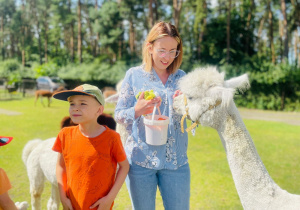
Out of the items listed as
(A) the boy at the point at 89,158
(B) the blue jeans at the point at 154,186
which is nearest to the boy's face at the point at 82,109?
(A) the boy at the point at 89,158

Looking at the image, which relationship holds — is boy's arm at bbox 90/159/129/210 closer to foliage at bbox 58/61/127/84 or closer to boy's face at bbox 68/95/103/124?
boy's face at bbox 68/95/103/124

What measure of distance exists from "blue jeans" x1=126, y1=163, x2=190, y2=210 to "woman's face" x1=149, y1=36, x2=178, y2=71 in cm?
74

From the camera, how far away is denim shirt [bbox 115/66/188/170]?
67.8 inches

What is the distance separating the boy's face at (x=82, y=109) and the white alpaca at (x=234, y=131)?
1.89ft

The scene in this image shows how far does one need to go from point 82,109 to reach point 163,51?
2.20ft

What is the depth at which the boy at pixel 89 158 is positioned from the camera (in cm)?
165

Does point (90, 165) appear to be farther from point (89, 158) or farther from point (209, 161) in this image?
point (209, 161)

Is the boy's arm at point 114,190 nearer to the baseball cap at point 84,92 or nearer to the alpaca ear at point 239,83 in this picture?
the baseball cap at point 84,92

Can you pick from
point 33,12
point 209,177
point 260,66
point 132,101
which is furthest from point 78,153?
point 33,12

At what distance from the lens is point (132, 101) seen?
1.83 meters

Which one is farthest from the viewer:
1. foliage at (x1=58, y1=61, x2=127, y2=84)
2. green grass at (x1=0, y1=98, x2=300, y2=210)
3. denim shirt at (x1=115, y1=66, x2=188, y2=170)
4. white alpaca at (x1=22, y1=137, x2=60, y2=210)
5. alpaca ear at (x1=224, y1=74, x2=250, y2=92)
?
foliage at (x1=58, y1=61, x2=127, y2=84)

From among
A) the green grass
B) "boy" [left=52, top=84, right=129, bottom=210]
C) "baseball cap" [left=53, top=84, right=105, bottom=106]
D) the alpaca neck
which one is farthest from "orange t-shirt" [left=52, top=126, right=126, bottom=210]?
the green grass

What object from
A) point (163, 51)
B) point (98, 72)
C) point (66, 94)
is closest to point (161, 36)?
point (163, 51)

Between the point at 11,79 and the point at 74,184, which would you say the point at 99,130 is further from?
the point at 11,79
